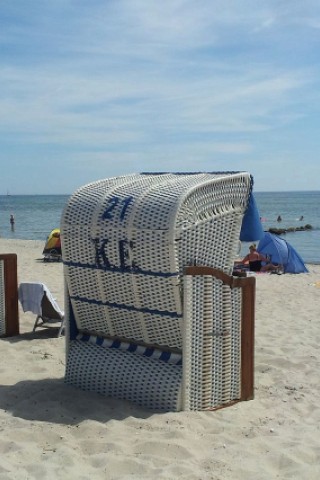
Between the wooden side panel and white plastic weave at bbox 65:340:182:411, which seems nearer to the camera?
white plastic weave at bbox 65:340:182:411

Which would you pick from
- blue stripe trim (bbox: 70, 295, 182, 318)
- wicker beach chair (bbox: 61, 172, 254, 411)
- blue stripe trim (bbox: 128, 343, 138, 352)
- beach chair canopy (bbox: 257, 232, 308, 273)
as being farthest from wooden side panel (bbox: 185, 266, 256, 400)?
beach chair canopy (bbox: 257, 232, 308, 273)

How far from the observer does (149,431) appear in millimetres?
4227

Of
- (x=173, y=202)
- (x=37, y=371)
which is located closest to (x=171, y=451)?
(x=173, y=202)

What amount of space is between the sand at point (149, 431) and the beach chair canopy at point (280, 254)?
10146mm

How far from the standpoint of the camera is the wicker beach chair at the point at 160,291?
14.8 ft

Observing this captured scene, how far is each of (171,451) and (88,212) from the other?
1.96m

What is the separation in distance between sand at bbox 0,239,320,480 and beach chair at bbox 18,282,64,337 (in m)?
0.90

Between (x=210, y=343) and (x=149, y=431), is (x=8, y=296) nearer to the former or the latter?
(x=210, y=343)

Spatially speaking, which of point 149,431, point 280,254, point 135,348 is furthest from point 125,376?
point 280,254

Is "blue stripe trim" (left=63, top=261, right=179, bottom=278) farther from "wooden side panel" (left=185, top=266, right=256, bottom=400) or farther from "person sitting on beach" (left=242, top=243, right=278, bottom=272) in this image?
"person sitting on beach" (left=242, top=243, right=278, bottom=272)

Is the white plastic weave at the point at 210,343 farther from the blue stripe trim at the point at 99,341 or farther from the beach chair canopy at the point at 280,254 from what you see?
the beach chair canopy at the point at 280,254

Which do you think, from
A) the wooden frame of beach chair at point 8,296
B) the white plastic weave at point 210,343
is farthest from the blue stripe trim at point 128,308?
the wooden frame of beach chair at point 8,296

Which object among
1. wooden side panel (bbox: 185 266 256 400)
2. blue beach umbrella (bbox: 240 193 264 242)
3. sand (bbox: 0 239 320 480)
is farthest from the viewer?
blue beach umbrella (bbox: 240 193 264 242)

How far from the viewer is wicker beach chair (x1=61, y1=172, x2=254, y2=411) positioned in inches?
177
